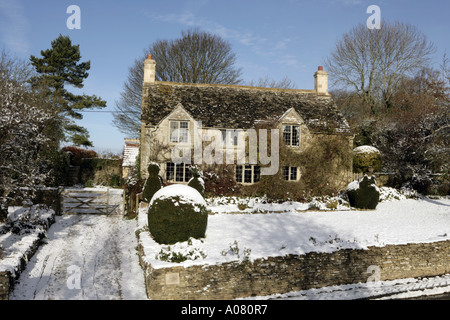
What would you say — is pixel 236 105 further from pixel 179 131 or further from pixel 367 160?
pixel 367 160

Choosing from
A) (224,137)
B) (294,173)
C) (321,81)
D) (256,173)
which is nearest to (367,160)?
(294,173)

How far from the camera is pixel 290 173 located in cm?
2366

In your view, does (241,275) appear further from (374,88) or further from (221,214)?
(374,88)

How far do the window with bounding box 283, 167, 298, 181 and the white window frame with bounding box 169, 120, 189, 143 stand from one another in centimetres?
778

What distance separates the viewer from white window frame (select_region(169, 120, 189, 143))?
2261 centimetres

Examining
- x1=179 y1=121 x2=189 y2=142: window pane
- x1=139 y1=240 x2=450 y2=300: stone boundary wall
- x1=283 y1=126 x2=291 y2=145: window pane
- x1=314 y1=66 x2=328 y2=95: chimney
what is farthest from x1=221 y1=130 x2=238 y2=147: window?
x1=139 y1=240 x2=450 y2=300: stone boundary wall

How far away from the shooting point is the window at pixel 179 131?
74.3 ft

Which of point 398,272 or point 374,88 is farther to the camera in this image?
point 374,88

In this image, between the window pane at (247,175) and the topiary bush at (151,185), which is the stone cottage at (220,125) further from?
the topiary bush at (151,185)

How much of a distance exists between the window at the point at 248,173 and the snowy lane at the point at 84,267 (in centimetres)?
936

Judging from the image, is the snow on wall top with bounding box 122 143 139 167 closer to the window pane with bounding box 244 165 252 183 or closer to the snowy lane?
the window pane with bounding box 244 165 252 183

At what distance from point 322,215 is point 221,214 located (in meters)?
5.98

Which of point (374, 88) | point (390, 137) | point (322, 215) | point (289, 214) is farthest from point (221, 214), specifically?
point (374, 88)

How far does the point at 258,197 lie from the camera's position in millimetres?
22266
